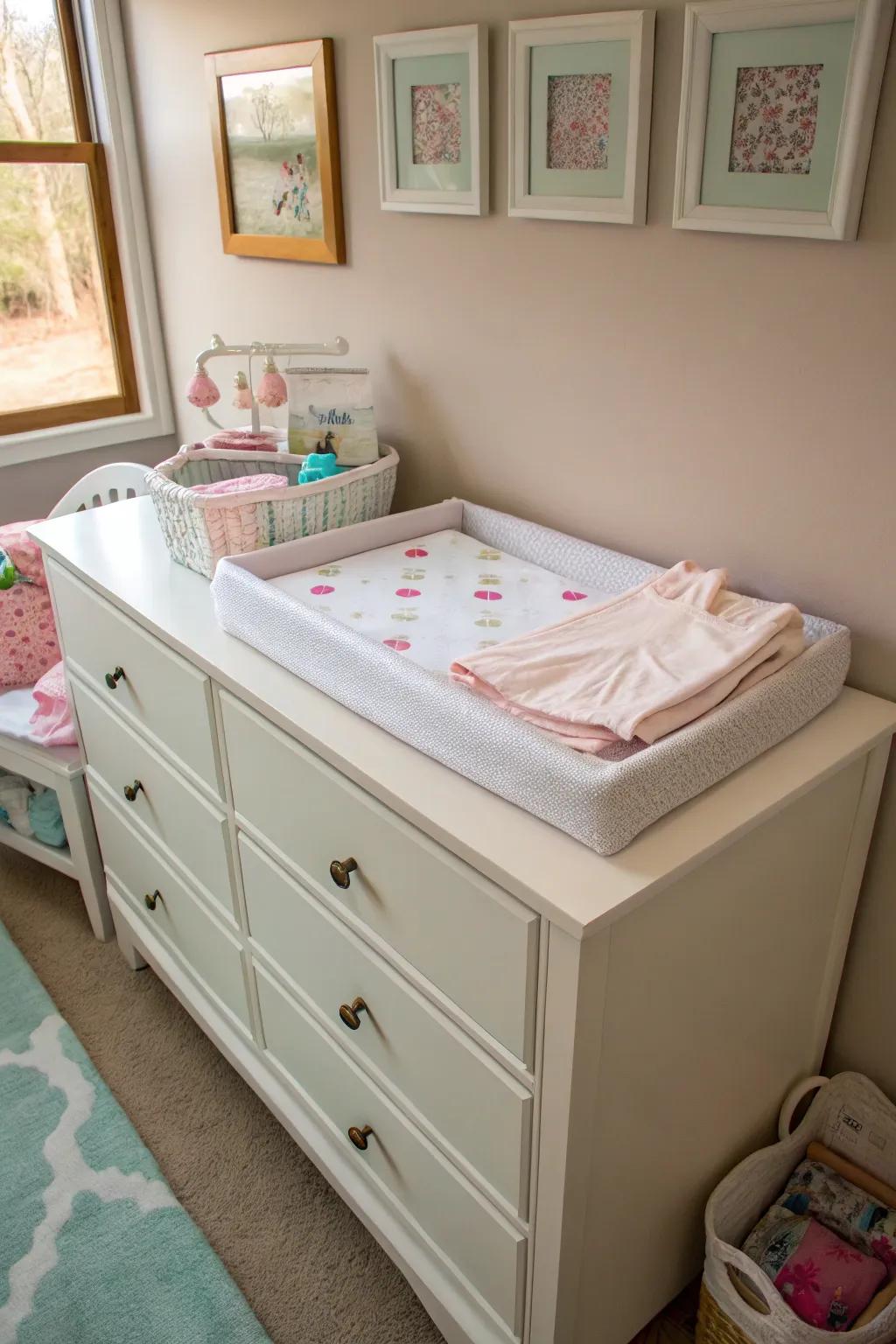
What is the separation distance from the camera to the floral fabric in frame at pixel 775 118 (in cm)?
105

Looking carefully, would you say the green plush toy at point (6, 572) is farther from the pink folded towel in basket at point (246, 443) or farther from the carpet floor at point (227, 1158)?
the carpet floor at point (227, 1158)

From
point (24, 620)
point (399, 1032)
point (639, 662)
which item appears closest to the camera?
point (639, 662)

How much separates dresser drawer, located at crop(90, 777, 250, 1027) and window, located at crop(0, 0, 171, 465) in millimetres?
918

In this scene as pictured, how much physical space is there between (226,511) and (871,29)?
3.00 ft

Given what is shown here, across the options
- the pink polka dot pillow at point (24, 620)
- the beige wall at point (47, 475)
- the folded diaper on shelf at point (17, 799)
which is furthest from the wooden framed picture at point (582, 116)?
the folded diaper on shelf at point (17, 799)

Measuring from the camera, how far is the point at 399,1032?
1.20 m

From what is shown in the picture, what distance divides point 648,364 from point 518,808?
634 mm

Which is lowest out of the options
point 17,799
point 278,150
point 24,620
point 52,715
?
point 17,799

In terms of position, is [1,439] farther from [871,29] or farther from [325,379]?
[871,29]

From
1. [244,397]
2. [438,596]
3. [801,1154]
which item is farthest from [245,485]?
[801,1154]

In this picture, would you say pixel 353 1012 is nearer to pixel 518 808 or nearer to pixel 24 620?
pixel 518 808

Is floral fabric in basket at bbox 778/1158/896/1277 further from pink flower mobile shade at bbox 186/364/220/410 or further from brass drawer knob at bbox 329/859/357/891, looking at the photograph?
pink flower mobile shade at bbox 186/364/220/410

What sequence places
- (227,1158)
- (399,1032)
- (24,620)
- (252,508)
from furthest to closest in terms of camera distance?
(24,620) → (227,1158) → (252,508) → (399,1032)

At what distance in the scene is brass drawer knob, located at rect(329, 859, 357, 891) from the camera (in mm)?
1142
